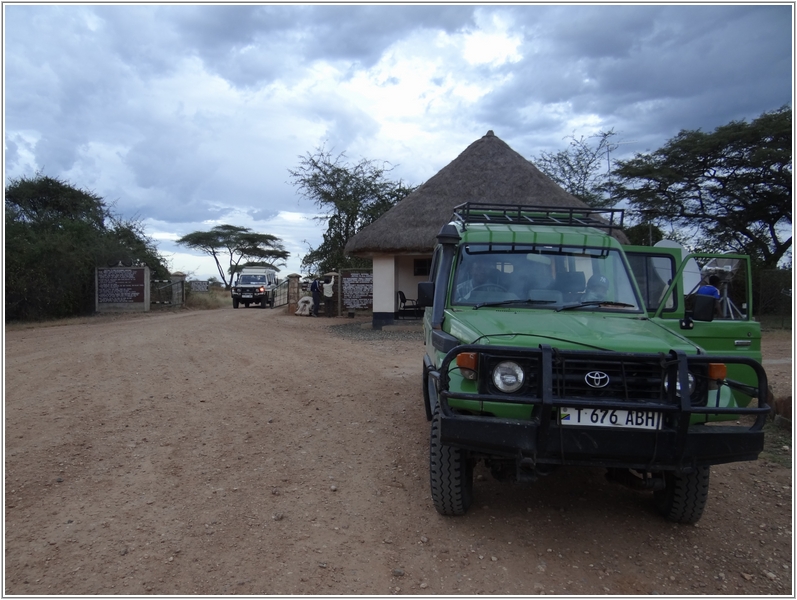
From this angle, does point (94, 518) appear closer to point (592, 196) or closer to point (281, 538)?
point (281, 538)

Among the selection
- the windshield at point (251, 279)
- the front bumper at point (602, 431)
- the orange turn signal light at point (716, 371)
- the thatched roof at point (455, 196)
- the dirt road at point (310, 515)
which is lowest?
the dirt road at point (310, 515)

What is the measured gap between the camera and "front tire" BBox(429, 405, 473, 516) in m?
3.98

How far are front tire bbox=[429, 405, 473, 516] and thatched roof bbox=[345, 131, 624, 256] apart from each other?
13030 millimetres

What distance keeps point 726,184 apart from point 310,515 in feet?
75.4

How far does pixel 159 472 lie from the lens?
4926mm

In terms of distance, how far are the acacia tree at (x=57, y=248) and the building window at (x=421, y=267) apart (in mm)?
11714

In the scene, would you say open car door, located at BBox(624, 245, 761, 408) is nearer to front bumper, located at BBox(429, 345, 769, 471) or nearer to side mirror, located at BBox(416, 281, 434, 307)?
front bumper, located at BBox(429, 345, 769, 471)

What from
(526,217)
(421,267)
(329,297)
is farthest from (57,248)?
(526,217)

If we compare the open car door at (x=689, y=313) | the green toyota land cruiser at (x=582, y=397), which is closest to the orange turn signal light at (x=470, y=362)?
the green toyota land cruiser at (x=582, y=397)

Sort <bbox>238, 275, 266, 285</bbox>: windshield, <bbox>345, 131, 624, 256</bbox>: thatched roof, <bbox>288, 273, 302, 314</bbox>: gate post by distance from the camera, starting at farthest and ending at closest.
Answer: <bbox>238, 275, 266, 285</bbox>: windshield
<bbox>288, 273, 302, 314</bbox>: gate post
<bbox>345, 131, 624, 256</bbox>: thatched roof

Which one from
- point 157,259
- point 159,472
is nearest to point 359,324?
point 157,259

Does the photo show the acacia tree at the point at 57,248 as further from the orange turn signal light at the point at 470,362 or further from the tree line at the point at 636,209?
the orange turn signal light at the point at 470,362

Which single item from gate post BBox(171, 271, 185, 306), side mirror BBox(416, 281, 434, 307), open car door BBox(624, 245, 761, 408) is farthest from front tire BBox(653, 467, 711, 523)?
gate post BBox(171, 271, 185, 306)

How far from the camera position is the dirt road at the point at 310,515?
3.44 m
